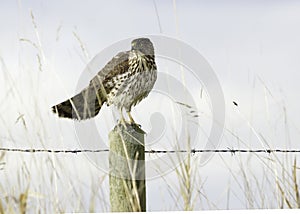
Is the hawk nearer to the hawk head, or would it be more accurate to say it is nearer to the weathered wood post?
the hawk head

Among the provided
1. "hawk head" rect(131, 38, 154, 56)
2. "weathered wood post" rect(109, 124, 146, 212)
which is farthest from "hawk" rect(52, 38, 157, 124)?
"weathered wood post" rect(109, 124, 146, 212)

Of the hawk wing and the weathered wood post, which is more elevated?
the hawk wing

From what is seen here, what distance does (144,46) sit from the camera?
2990 millimetres

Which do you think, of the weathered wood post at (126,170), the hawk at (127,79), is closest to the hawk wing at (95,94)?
the hawk at (127,79)

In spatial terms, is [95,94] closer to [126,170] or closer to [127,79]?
[127,79]

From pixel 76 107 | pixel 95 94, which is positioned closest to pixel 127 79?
pixel 95 94

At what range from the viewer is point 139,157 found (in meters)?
1.83

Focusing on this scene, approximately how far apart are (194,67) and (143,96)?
0.39 meters

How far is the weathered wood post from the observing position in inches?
70.7

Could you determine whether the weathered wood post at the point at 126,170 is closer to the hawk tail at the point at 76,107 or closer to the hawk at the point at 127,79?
the hawk tail at the point at 76,107

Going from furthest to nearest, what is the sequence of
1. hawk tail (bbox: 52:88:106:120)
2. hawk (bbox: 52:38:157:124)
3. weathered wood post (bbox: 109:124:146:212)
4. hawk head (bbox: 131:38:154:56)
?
hawk head (bbox: 131:38:154:56), hawk (bbox: 52:38:157:124), hawk tail (bbox: 52:88:106:120), weathered wood post (bbox: 109:124:146:212)

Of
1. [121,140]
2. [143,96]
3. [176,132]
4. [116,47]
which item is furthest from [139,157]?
[116,47]

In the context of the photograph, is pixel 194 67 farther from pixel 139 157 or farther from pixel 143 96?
pixel 139 157

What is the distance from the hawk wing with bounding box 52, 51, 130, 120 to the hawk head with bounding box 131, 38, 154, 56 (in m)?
0.07
